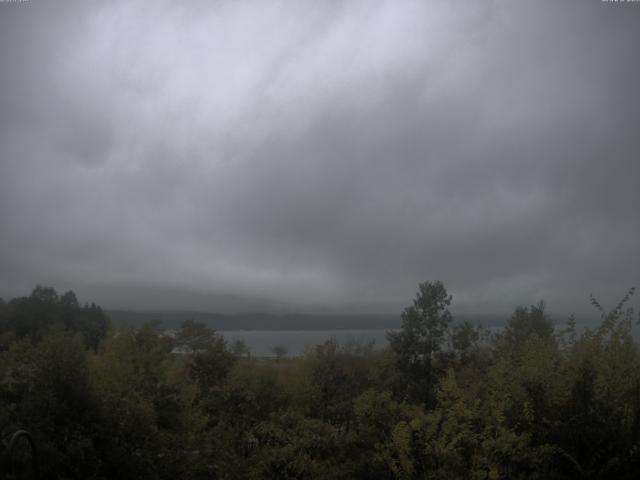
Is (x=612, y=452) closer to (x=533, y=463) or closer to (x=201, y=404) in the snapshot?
(x=533, y=463)

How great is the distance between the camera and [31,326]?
52.0m

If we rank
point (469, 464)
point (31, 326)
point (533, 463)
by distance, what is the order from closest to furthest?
point (533, 463), point (469, 464), point (31, 326)

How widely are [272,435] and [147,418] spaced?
3.04 m

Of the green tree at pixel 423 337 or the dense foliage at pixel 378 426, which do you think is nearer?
the dense foliage at pixel 378 426

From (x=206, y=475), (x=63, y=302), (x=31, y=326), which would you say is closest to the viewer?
(x=206, y=475)

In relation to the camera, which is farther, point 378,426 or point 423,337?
point 423,337

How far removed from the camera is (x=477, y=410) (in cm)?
1027

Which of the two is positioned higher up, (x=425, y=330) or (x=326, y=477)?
(x=425, y=330)

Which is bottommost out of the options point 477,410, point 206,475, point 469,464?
point 206,475

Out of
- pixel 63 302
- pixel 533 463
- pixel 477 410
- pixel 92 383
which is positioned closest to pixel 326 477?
pixel 477 410

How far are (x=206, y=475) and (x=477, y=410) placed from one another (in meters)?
6.05

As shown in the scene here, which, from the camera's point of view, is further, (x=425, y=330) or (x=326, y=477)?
(x=425, y=330)

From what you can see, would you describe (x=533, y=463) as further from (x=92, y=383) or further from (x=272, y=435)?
(x=92, y=383)

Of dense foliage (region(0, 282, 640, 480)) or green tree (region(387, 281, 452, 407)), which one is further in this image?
Answer: green tree (region(387, 281, 452, 407))
